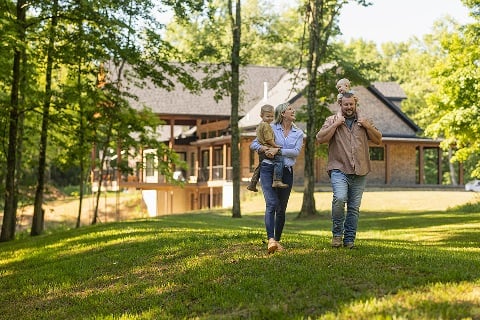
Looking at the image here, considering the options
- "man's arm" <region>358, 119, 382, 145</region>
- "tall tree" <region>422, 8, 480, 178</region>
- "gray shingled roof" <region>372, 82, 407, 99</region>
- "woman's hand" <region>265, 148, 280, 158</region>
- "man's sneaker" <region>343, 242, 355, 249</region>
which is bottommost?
"man's sneaker" <region>343, 242, 355, 249</region>

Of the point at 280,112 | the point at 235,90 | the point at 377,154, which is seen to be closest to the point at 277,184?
the point at 280,112

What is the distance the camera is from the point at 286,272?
8.63 m

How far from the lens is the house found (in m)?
49.1

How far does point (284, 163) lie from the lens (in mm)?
9844

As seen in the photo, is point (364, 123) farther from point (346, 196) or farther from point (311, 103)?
point (311, 103)

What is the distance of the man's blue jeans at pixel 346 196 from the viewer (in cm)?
964

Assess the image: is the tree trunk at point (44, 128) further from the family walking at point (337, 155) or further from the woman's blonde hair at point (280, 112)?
the family walking at point (337, 155)

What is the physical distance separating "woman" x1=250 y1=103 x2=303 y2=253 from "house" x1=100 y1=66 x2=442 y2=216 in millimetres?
35175

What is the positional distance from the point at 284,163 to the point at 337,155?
72 cm

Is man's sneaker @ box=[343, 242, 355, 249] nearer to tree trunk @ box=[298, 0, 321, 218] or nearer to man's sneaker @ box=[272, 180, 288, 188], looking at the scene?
man's sneaker @ box=[272, 180, 288, 188]

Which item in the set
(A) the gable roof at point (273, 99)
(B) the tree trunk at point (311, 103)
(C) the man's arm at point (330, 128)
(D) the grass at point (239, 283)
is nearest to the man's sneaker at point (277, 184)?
(C) the man's arm at point (330, 128)

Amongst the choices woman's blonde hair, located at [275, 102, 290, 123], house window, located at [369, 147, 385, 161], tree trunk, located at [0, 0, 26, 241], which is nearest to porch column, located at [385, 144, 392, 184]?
house window, located at [369, 147, 385, 161]

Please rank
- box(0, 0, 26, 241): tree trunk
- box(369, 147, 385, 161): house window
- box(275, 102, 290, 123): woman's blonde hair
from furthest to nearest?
1. box(369, 147, 385, 161): house window
2. box(0, 0, 26, 241): tree trunk
3. box(275, 102, 290, 123): woman's blonde hair

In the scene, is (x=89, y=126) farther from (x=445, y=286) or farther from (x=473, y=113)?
(x=445, y=286)
